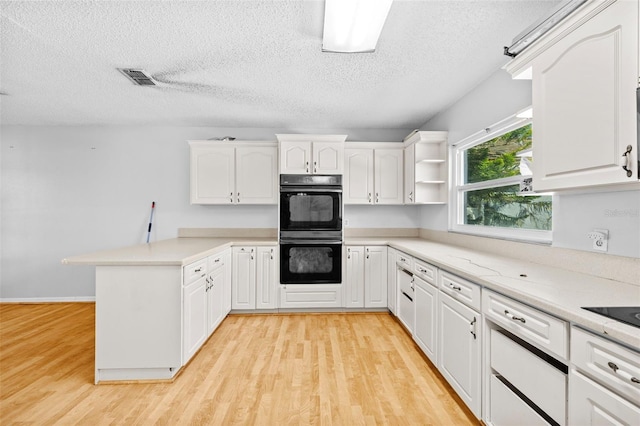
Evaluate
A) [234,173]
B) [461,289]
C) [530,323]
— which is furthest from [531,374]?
[234,173]

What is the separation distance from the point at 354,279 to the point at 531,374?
250 centimetres

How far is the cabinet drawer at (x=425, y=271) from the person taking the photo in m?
2.41

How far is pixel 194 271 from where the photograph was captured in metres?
2.58

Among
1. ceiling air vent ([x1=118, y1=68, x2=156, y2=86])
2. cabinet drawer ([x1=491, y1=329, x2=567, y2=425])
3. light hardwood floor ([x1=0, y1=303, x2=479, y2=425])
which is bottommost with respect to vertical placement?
light hardwood floor ([x1=0, y1=303, x2=479, y2=425])

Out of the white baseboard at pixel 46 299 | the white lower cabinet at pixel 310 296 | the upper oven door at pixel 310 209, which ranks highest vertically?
the upper oven door at pixel 310 209

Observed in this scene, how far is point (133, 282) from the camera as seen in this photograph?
7.41 feet

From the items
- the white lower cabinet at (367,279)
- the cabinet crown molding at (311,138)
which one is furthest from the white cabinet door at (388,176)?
the white lower cabinet at (367,279)

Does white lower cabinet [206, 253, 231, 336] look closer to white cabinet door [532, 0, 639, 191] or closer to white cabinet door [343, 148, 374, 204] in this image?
white cabinet door [343, 148, 374, 204]

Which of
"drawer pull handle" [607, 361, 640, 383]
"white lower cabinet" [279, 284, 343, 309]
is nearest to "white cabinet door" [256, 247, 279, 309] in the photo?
"white lower cabinet" [279, 284, 343, 309]

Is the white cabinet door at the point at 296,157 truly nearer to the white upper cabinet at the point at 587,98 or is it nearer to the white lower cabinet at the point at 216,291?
the white lower cabinet at the point at 216,291

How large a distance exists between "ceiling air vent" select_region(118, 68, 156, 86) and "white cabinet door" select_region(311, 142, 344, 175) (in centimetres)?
181

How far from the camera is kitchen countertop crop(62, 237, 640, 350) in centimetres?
103

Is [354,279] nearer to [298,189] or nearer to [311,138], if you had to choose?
[298,189]

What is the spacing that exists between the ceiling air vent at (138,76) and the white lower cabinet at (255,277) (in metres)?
1.91
